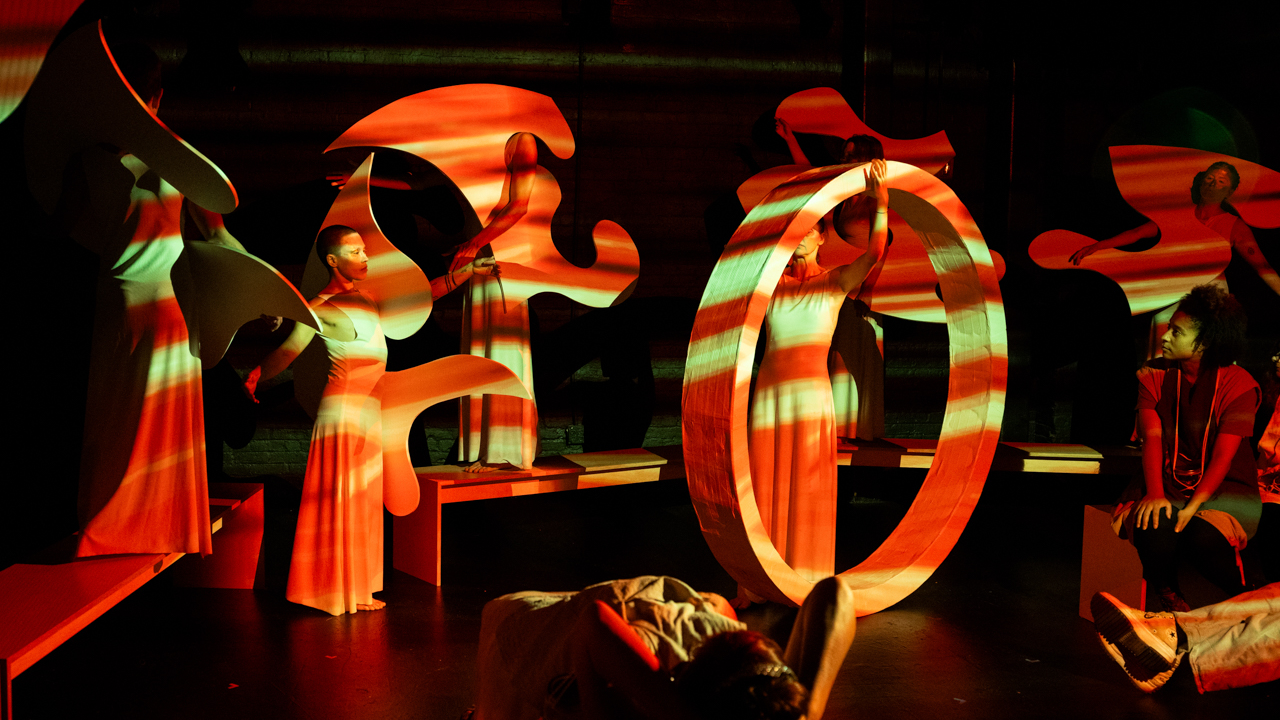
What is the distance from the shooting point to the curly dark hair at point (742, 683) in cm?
184

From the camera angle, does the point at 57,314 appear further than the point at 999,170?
No

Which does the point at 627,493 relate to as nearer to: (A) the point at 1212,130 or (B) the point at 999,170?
(B) the point at 999,170

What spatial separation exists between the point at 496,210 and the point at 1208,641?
3441 mm

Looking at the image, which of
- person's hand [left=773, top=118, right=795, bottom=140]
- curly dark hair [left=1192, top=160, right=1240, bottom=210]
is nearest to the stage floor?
curly dark hair [left=1192, top=160, right=1240, bottom=210]

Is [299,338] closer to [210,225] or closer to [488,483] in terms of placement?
[210,225]

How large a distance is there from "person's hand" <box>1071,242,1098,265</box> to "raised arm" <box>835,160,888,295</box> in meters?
2.15

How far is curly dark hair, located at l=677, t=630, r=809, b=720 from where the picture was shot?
6.05ft

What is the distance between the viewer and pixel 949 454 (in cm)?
446

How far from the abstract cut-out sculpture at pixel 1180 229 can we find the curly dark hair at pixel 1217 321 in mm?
1882

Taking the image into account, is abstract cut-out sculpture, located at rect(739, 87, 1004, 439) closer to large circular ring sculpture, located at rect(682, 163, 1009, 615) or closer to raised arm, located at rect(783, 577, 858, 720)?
large circular ring sculpture, located at rect(682, 163, 1009, 615)

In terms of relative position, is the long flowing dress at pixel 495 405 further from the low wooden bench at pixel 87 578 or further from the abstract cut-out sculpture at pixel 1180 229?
the abstract cut-out sculpture at pixel 1180 229

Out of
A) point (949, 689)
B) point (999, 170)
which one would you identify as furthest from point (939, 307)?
point (949, 689)

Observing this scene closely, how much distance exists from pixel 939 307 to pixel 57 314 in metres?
4.25

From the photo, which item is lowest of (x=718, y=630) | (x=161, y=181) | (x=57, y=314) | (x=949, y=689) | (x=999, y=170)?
(x=949, y=689)
